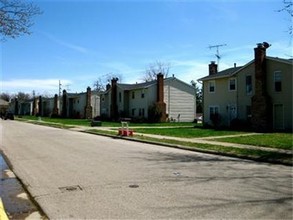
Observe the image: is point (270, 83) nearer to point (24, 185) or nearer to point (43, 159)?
point (43, 159)

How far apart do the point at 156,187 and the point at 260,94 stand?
24.9 m

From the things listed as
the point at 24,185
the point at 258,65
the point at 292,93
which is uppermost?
the point at 258,65

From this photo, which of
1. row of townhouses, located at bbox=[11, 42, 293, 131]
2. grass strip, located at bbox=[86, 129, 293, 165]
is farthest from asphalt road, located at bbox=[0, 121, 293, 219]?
row of townhouses, located at bbox=[11, 42, 293, 131]

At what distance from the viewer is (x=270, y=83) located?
32031mm

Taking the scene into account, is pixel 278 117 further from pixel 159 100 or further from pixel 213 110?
pixel 159 100

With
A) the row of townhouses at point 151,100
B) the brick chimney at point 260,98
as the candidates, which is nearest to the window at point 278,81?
the brick chimney at point 260,98

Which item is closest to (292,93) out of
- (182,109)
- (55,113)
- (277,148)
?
(277,148)

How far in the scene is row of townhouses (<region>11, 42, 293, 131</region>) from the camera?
1236 inches

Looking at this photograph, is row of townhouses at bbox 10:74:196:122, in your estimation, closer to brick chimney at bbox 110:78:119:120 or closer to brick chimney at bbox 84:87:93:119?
brick chimney at bbox 110:78:119:120

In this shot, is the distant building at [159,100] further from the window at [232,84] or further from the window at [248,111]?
the window at [248,111]

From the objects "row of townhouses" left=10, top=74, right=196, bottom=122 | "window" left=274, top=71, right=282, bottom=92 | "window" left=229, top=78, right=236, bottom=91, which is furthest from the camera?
"row of townhouses" left=10, top=74, right=196, bottom=122

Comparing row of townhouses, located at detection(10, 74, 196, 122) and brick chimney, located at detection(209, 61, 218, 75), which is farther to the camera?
row of townhouses, located at detection(10, 74, 196, 122)

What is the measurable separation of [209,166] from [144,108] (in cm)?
4014

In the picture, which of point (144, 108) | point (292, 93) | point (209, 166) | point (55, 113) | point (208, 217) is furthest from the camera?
point (55, 113)
